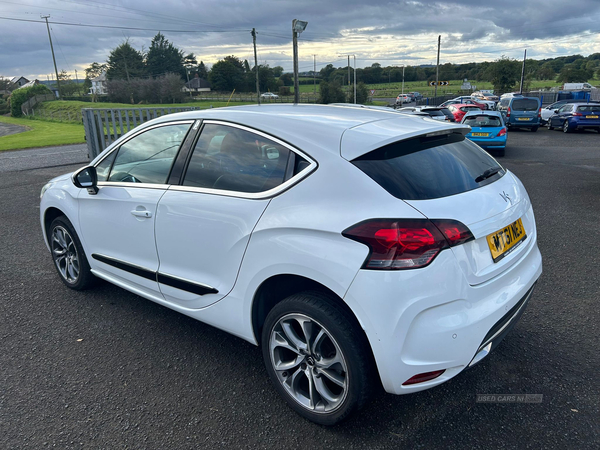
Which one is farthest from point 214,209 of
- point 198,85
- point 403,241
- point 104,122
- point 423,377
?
point 198,85

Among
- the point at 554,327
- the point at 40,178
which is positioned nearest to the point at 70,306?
the point at 554,327

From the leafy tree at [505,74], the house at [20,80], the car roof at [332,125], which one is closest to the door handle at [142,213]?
the car roof at [332,125]

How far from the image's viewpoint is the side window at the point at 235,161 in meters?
2.54

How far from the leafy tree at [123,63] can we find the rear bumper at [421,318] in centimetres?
10402

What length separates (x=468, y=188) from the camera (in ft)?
7.94

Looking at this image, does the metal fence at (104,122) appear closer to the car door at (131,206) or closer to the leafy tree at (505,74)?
the car door at (131,206)

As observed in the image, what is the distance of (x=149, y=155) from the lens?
3.38 meters

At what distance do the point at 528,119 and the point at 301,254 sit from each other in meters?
24.5

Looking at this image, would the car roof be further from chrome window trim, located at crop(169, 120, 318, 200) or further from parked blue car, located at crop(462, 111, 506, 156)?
parked blue car, located at crop(462, 111, 506, 156)

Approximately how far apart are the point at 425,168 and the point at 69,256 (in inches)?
137

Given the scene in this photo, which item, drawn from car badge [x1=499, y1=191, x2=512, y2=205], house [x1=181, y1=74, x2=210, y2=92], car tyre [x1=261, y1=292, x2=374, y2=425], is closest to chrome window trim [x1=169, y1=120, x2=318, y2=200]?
car tyre [x1=261, y1=292, x2=374, y2=425]

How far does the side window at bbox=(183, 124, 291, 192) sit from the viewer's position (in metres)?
2.54

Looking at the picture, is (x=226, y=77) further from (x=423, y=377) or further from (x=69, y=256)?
(x=423, y=377)

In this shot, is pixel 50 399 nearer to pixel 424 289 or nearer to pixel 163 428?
pixel 163 428
